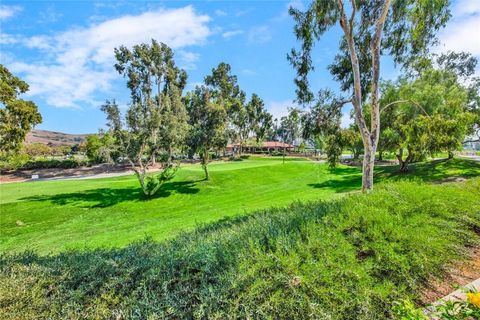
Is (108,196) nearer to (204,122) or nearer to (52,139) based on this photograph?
(204,122)

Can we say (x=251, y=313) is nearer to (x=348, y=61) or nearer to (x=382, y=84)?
(x=348, y=61)

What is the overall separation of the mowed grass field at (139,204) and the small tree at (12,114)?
274 inches

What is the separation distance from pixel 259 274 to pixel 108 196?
61.4ft

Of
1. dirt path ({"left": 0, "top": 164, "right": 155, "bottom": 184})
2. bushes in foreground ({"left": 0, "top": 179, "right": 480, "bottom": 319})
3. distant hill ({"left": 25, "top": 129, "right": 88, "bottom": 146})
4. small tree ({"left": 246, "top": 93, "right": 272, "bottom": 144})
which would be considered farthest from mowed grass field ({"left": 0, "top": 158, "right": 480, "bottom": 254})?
distant hill ({"left": 25, "top": 129, "right": 88, "bottom": 146})

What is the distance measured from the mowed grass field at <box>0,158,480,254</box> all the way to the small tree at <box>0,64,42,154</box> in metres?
6.97

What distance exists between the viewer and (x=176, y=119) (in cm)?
1914

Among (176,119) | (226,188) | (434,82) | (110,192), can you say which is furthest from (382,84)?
(110,192)

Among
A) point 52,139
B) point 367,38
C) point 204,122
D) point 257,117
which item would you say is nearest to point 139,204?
point 204,122

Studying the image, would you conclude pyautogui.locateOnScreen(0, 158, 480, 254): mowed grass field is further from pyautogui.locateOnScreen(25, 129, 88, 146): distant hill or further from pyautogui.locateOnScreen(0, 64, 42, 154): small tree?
pyautogui.locateOnScreen(25, 129, 88, 146): distant hill

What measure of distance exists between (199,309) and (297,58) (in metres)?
11.4

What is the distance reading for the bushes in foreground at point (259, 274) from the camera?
2.46 m

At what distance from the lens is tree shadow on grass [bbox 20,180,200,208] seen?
665 inches

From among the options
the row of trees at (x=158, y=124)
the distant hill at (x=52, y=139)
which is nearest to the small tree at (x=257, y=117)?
the row of trees at (x=158, y=124)

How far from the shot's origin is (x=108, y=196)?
18688 mm
